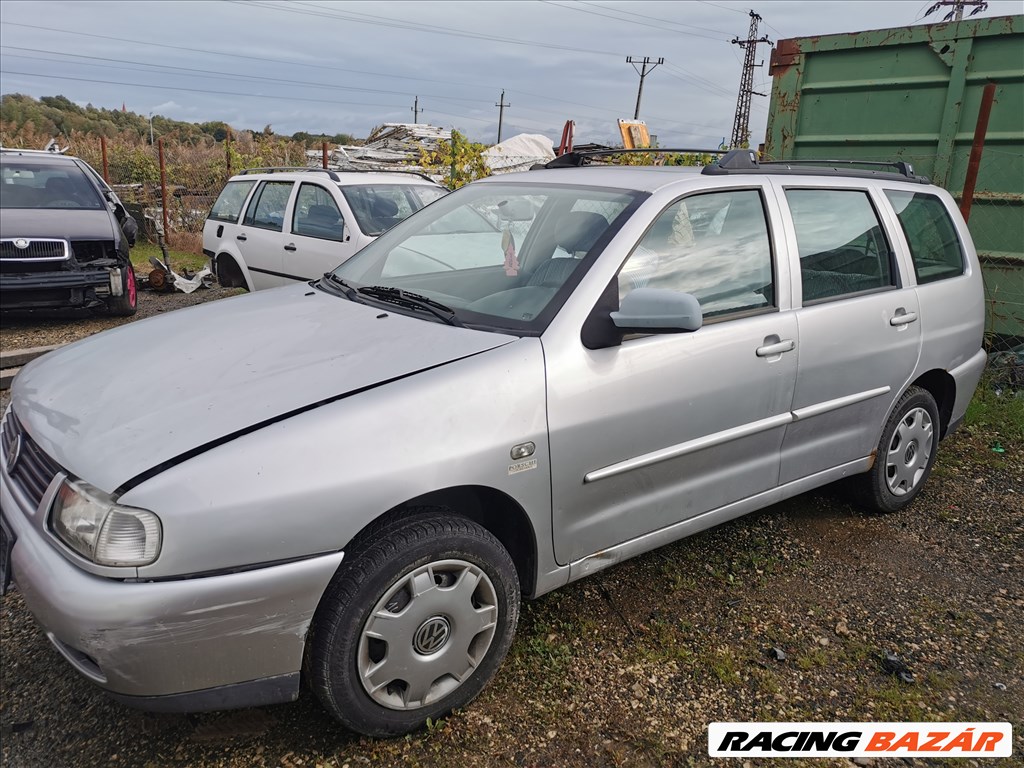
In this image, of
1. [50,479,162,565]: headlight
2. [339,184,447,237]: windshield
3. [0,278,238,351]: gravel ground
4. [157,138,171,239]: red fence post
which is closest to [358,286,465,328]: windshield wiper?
[50,479,162,565]: headlight

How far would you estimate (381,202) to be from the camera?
286 inches

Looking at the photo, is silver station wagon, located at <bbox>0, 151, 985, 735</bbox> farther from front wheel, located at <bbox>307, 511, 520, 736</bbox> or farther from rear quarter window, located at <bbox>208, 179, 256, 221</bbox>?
rear quarter window, located at <bbox>208, 179, 256, 221</bbox>

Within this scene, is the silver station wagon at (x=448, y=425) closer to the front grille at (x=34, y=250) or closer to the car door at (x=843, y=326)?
the car door at (x=843, y=326)

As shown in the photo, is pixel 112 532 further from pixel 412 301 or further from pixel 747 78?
pixel 747 78

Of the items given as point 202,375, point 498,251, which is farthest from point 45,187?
point 202,375

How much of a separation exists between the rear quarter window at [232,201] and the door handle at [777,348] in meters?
6.85

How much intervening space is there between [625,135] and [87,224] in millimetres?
6530

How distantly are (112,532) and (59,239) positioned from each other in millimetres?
6486

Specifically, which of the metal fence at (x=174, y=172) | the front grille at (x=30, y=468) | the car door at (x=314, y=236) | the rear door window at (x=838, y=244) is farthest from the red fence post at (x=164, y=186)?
the rear door window at (x=838, y=244)

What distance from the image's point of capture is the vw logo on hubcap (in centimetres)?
219

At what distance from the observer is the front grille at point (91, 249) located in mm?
7332

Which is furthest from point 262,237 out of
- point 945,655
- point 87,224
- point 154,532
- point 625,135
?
point 945,655

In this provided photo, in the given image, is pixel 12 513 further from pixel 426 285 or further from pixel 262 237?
pixel 262 237

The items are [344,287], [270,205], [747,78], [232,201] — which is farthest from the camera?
[747,78]
